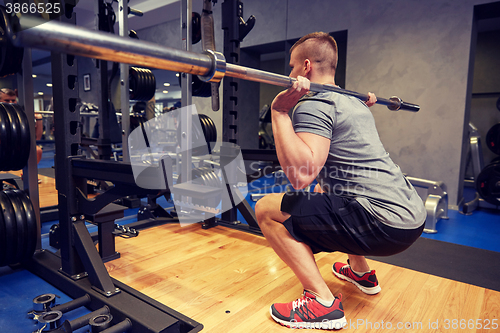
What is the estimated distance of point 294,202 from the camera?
123 centimetres

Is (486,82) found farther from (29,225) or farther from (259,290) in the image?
(29,225)

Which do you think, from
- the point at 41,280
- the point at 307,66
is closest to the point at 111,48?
the point at 307,66

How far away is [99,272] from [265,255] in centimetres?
97

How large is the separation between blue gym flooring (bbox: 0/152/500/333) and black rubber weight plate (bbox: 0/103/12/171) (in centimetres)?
67

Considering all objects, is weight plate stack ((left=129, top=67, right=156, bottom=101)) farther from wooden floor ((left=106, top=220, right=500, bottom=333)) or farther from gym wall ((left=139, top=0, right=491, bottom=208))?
gym wall ((left=139, top=0, right=491, bottom=208))

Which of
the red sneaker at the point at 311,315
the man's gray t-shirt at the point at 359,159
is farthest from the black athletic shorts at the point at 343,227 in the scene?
the red sneaker at the point at 311,315

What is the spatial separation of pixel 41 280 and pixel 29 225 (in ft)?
1.08

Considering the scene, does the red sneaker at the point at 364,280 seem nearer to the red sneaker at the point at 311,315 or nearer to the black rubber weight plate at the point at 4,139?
the red sneaker at the point at 311,315

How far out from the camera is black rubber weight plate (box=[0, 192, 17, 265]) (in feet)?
5.52

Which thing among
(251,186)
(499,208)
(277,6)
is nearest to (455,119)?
(499,208)

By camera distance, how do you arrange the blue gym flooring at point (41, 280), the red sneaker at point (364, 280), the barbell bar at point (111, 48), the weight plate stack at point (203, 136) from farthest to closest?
1. the weight plate stack at point (203, 136)
2. the red sneaker at point (364, 280)
3. the blue gym flooring at point (41, 280)
4. the barbell bar at point (111, 48)

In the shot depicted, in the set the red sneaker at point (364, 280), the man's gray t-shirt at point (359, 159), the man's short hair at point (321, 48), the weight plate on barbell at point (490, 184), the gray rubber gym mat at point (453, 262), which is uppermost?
the man's short hair at point (321, 48)

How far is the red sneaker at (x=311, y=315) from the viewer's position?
125cm

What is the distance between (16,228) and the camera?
172cm
